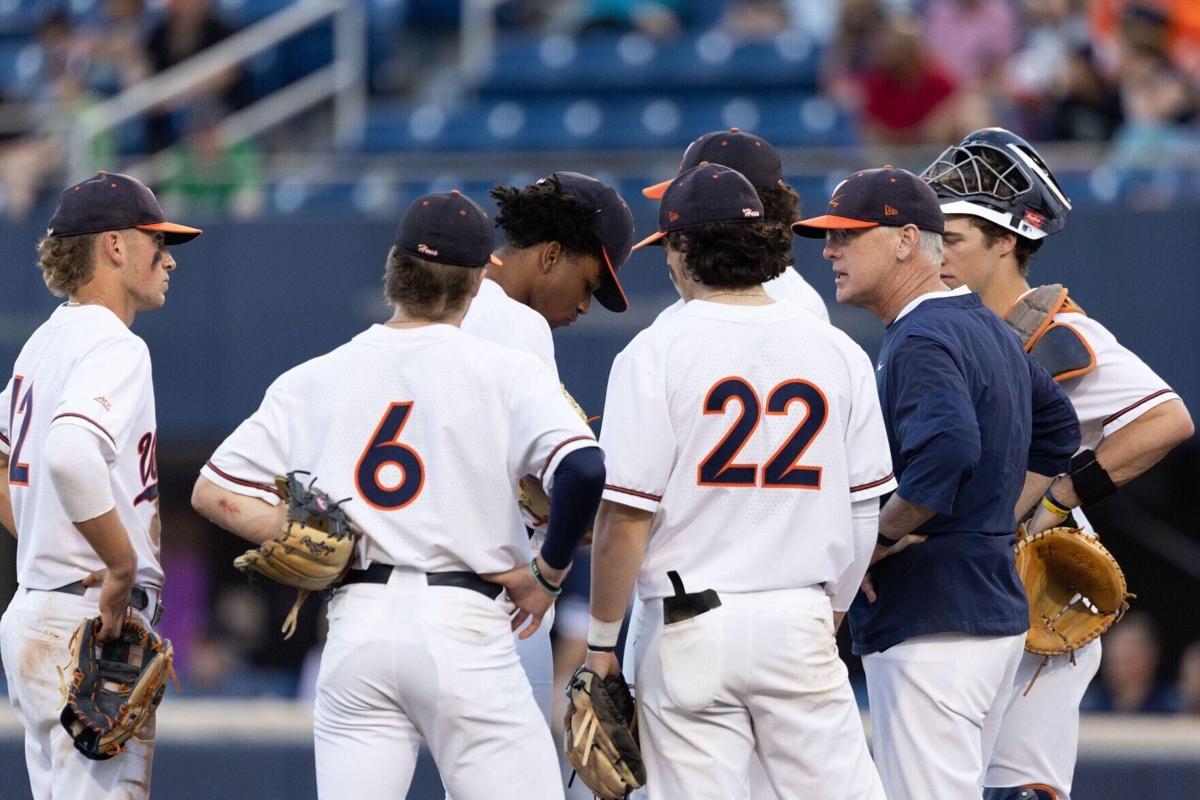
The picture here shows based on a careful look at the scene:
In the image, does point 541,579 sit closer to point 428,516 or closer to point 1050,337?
point 428,516

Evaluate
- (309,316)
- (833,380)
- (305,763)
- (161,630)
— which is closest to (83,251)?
(833,380)

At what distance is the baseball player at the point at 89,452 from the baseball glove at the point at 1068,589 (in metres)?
2.32

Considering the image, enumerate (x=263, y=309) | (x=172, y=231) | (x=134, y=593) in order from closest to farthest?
(x=134, y=593) < (x=172, y=231) < (x=263, y=309)

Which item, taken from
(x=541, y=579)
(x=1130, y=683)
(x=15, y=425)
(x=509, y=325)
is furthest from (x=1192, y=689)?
(x=15, y=425)

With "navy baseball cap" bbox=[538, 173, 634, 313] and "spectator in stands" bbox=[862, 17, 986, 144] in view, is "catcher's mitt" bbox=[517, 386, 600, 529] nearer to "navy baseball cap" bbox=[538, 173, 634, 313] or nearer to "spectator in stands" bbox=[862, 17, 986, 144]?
"navy baseball cap" bbox=[538, 173, 634, 313]

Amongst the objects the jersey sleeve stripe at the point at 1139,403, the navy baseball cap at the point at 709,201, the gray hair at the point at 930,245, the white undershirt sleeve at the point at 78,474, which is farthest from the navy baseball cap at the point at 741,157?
the white undershirt sleeve at the point at 78,474

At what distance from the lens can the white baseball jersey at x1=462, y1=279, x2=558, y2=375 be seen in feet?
14.6

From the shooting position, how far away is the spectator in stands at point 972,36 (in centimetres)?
1024

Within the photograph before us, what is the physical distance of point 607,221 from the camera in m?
4.66

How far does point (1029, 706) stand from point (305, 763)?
9.09 feet

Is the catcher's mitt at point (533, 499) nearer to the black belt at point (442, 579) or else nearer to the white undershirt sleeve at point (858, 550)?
the black belt at point (442, 579)

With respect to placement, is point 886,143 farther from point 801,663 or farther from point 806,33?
point 801,663

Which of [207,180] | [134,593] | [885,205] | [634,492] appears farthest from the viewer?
[207,180]

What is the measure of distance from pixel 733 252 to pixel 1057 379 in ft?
4.06
